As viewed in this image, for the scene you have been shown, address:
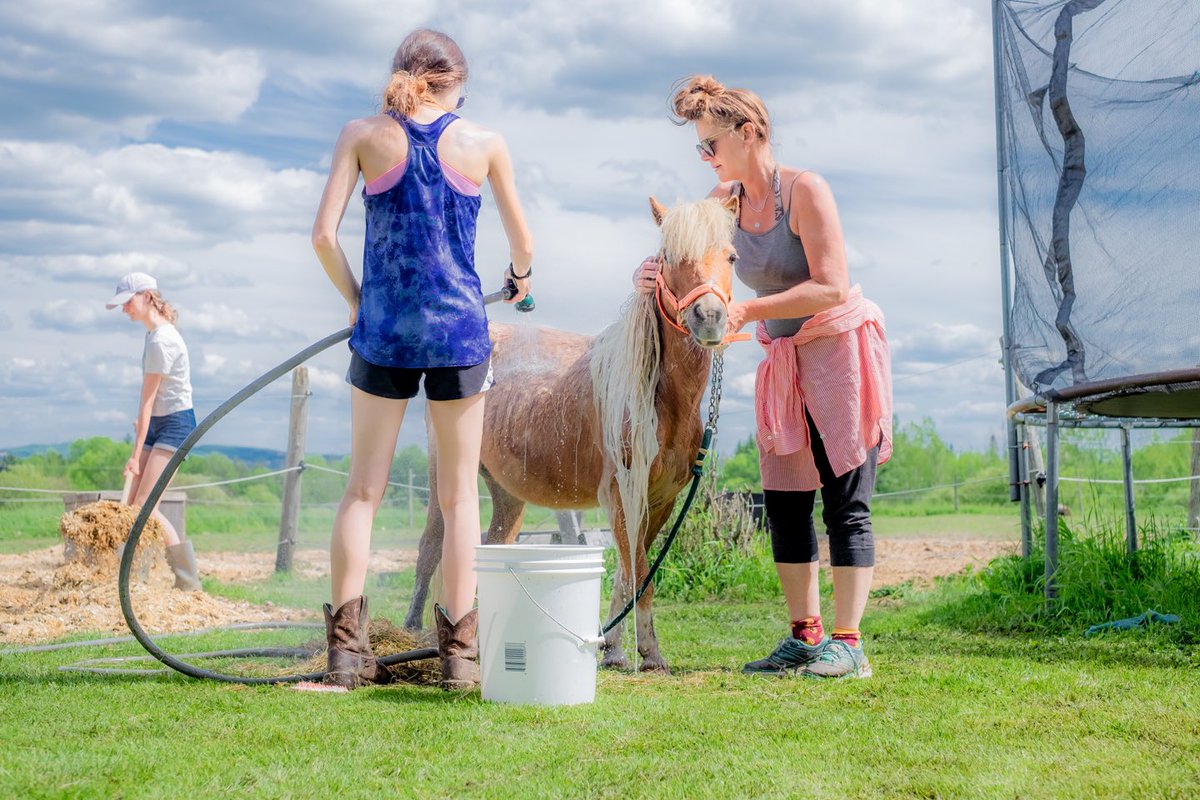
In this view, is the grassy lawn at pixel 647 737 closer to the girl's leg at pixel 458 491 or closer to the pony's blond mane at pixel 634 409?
the girl's leg at pixel 458 491

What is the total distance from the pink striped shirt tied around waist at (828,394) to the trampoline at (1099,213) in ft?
4.90

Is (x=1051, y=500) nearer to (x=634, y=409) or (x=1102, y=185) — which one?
(x=1102, y=185)

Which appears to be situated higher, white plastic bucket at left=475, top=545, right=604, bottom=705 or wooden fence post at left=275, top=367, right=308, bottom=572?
wooden fence post at left=275, top=367, right=308, bottom=572

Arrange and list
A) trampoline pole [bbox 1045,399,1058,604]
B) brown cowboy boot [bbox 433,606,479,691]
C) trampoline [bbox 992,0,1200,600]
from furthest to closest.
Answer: trampoline pole [bbox 1045,399,1058,604]
trampoline [bbox 992,0,1200,600]
brown cowboy boot [bbox 433,606,479,691]

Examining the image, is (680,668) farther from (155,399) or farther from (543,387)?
(155,399)

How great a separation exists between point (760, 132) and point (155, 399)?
14.9 feet

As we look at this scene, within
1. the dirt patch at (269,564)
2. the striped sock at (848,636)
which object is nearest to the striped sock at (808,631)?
the striped sock at (848,636)

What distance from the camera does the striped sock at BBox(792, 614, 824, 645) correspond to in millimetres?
4121

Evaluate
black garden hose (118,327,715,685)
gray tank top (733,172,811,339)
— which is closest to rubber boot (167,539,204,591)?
black garden hose (118,327,715,685)

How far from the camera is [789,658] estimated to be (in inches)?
160

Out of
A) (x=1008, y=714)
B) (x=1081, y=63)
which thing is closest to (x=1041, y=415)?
(x=1081, y=63)

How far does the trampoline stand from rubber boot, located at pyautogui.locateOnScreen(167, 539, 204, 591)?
508 cm

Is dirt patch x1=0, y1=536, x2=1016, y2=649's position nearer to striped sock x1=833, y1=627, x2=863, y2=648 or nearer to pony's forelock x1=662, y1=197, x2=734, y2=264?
striped sock x1=833, y1=627, x2=863, y2=648

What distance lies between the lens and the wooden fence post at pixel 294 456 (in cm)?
932
